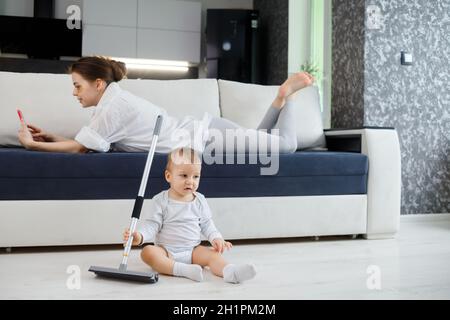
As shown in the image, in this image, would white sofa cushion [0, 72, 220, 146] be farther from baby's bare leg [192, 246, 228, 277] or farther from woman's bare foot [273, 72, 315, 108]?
baby's bare leg [192, 246, 228, 277]

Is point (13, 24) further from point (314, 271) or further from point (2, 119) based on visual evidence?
point (314, 271)

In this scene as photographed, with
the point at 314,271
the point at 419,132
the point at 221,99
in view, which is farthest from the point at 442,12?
the point at 314,271

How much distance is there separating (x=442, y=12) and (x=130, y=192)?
2.34 m

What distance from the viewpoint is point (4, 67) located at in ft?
14.7

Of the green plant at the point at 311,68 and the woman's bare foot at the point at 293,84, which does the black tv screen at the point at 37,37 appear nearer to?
the green plant at the point at 311,68

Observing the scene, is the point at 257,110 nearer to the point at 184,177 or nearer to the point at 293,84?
the point at 293,84

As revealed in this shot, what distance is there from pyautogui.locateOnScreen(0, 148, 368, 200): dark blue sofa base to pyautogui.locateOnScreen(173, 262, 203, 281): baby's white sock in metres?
0.56

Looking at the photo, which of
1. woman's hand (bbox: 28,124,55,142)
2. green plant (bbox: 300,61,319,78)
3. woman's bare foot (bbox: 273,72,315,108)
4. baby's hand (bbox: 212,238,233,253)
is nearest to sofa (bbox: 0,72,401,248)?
woman's hand (bbox: 28,124,55,142)

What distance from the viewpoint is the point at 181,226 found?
159cm

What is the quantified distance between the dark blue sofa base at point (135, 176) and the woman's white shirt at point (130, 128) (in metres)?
0.09

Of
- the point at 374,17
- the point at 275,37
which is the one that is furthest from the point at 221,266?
the point at 275,37

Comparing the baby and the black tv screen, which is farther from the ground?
the black tv screen

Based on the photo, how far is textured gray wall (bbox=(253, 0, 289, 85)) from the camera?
464 cm

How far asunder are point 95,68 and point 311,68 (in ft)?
8.98
